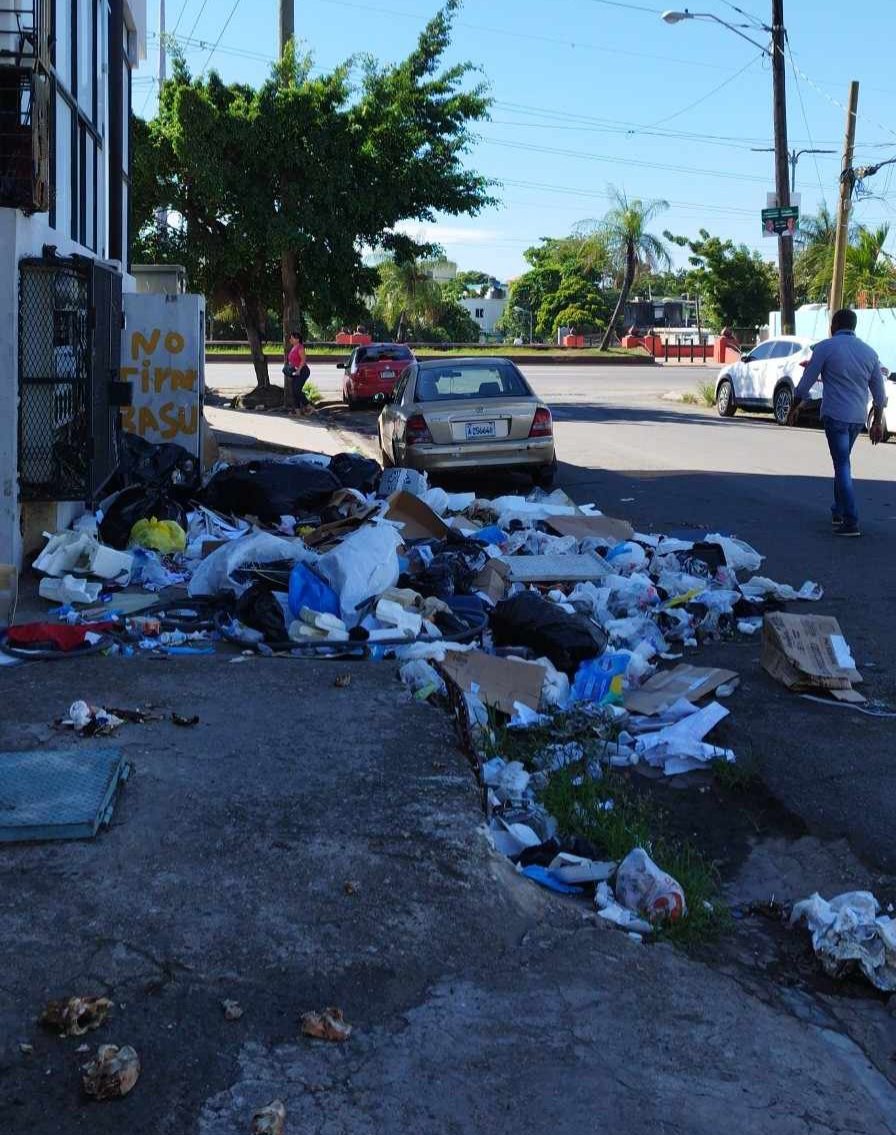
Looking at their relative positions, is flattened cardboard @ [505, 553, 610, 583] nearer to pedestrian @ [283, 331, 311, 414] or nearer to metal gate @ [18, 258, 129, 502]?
metal gate @ [18, 258, 129, 502]

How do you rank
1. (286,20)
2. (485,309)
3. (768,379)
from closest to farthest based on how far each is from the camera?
1. (768,379)
2. (286,20)
3. (485,309)

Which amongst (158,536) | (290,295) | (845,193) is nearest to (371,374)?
(290,295)

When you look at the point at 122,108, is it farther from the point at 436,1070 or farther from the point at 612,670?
the point at 436,1070

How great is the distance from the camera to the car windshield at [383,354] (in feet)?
99.5

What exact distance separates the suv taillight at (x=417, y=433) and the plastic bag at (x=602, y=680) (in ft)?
23.0

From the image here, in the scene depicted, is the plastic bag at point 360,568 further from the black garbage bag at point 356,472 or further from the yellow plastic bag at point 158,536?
the black garbage bag at point 356,472

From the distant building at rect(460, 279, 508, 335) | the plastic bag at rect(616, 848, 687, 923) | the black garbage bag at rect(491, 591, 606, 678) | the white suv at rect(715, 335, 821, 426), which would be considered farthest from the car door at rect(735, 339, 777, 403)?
the distant building at rect(460, 279, 508, 335)

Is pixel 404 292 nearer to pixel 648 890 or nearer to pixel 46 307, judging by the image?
pixel 46 307

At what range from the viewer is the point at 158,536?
9359 millimetres

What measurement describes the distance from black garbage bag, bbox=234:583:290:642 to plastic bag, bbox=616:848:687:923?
313cm

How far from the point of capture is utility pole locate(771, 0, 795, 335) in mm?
28861

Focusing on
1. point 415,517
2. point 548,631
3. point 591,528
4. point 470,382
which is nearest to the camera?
point 548,631

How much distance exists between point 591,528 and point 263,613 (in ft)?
12.8

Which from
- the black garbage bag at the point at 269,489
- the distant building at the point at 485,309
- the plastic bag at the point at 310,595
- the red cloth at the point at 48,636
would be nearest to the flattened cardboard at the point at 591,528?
the black garbage bag at the point at 269,489
